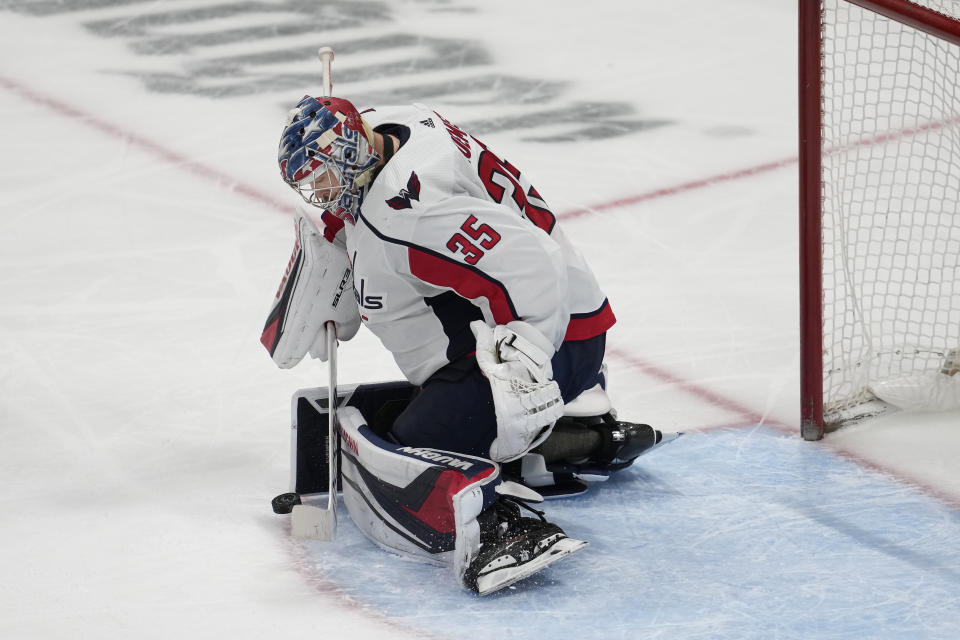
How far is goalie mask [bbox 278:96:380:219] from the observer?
8.56 feet

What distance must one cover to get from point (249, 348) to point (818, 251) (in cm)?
152

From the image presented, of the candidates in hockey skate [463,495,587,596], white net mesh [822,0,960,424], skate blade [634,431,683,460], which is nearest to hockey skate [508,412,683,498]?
skate blade [634,431,683,460]

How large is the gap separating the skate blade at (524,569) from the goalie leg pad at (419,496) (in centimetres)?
6

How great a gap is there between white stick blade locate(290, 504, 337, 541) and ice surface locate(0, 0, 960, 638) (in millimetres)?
37

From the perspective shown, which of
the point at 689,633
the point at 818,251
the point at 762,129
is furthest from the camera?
the point at 762,129

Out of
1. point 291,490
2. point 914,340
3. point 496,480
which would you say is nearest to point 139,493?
point 291,490

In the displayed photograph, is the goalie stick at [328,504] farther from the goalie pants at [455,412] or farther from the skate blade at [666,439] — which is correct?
the skate blade at [666,439]

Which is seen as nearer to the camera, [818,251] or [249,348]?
[818,251]

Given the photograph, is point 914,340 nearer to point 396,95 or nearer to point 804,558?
point 804,558

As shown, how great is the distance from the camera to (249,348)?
3906 mm

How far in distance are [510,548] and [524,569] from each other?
0.05 m

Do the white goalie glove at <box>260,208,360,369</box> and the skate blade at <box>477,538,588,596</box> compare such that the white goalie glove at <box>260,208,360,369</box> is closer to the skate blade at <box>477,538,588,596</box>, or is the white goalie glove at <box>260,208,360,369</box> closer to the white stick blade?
the white stick blade

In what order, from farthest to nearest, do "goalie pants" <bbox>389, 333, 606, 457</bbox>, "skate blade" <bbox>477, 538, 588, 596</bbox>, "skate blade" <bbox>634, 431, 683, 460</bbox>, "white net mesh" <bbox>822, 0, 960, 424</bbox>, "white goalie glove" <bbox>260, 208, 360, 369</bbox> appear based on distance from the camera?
1. "white net mesh" <bbox>822, 0, 960, 424</bbox>
2. "skate blade" <bbox>634, 431, 683, 460</bbox>
3. "white goalie glove" <bbox>260, 208, 360, 369</bbox>
4. "goalie pants" <bbox>389, 333, 606, 457</bbox>
5. "skate blade" <bbox>477, 538, 588, 596</bbox>

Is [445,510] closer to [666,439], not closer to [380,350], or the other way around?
[666,439]
